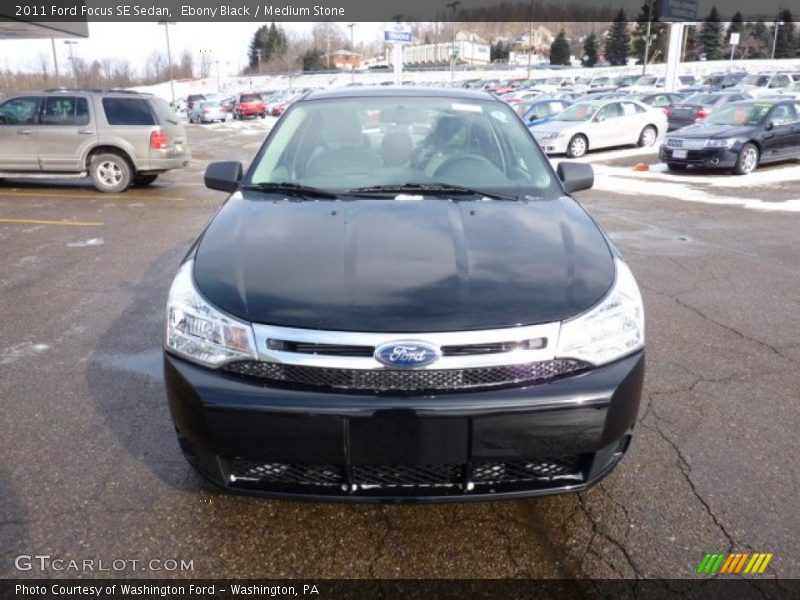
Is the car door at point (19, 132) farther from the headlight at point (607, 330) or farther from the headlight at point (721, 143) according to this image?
the headlight at point (721, 143)

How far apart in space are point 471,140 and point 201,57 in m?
119

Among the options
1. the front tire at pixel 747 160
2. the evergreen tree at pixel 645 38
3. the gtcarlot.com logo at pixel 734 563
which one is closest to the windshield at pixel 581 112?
the front tire at pixel 747 160

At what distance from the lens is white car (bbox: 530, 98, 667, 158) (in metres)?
17.7

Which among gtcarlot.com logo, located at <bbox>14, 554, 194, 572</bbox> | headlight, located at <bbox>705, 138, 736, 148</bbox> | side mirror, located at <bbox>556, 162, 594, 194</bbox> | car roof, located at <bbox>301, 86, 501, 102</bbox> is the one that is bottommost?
gtcarlot.com logo, located at <bbox>14, 554, 194, 572</bbox>

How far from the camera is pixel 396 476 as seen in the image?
91.4 inches

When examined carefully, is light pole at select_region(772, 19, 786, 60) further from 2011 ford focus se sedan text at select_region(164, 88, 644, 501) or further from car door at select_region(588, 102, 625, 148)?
2011 ford focus se sedan text at select_region(164, 88, 644, 501)

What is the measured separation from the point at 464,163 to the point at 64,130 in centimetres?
1036

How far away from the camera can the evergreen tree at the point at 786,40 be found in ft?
265

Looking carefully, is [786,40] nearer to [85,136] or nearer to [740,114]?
[740,114]

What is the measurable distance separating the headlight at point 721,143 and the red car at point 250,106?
1316 inches

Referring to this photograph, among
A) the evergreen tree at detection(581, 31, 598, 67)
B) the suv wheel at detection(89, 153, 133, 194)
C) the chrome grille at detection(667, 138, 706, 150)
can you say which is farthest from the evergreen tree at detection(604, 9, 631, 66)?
the suv wheel at detection(89, 153, 133, 194)

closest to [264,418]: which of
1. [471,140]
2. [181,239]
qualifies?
[471,140]

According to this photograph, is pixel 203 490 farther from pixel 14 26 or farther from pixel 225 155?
pixel 14 26

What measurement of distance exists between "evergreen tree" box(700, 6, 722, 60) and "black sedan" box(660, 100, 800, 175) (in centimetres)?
8047
